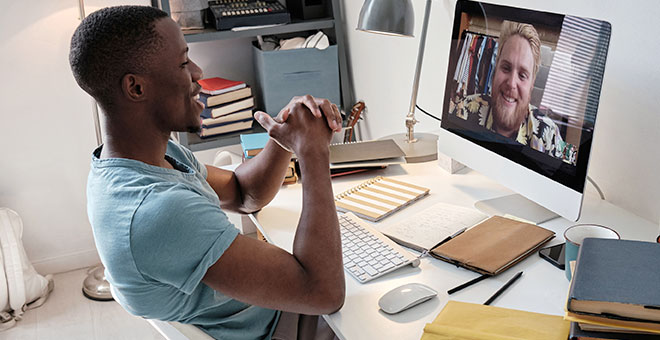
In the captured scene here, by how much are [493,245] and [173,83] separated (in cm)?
70

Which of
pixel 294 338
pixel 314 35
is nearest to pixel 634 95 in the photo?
pixel 294 338

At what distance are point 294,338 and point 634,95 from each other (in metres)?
0.90

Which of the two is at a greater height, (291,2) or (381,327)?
(291,2)

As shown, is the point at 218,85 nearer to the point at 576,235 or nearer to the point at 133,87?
the point at 133,87

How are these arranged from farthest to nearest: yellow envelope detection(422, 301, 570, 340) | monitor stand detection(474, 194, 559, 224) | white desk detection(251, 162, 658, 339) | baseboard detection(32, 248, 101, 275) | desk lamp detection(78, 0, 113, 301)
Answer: baseboard detection(32, 248, 101, 275), desk lamp detection(78, 0, 113, 301), monitor stand detection(474, 194, 559, 224), white desk detection(251, 162, 658, 339), yellow envelope detection(422, 301, 570, 340)

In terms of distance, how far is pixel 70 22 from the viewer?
2551mm

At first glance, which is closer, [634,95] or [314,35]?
[634,95]

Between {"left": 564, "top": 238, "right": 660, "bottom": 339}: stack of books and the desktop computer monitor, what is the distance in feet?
0.96

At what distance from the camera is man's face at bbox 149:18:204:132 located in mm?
1074

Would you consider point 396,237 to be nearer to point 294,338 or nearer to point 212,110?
point 294,338

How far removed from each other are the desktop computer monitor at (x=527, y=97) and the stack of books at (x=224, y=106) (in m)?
1.25

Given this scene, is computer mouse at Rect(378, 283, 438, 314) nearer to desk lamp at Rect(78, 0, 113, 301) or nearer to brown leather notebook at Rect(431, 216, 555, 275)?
brown leather notebook at Rect(431, 216, 555, 275)

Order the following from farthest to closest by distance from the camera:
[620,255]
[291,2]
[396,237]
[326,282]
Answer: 1. [291,2]
2. [396,237]
3. [326,282]
4. [620,255]

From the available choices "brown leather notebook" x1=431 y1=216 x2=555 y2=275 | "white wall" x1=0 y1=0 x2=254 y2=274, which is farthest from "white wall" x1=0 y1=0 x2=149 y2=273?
"brown leather notebook" x1=431 y1=216 x2=555 y2=275
